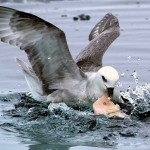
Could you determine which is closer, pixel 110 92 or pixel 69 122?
pixel 69 122


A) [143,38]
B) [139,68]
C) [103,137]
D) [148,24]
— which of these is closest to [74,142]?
[103,137]

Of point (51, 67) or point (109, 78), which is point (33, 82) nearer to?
point (51, 67)

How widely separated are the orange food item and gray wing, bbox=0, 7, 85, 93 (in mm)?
757

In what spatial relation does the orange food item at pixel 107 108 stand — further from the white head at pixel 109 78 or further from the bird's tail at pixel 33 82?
the bird's tail at pixel 33 82

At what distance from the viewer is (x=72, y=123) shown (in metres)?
8.41

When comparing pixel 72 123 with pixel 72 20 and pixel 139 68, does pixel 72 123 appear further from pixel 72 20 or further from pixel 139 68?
pixel 72 20

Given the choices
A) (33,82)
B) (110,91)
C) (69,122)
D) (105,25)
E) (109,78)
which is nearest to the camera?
(69,122)

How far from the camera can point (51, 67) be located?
369 inches

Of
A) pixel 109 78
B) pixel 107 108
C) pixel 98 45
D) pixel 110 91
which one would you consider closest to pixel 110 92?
pixel 110 91

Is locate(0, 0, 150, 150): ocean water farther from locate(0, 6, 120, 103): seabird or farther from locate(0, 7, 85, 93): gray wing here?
locate(0, 7, 85, 93): gray wing

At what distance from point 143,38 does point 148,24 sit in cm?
139

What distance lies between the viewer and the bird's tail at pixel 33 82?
9438 millimetres

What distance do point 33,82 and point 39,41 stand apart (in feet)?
2.42

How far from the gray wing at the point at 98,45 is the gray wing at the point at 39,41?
2.48 ft
